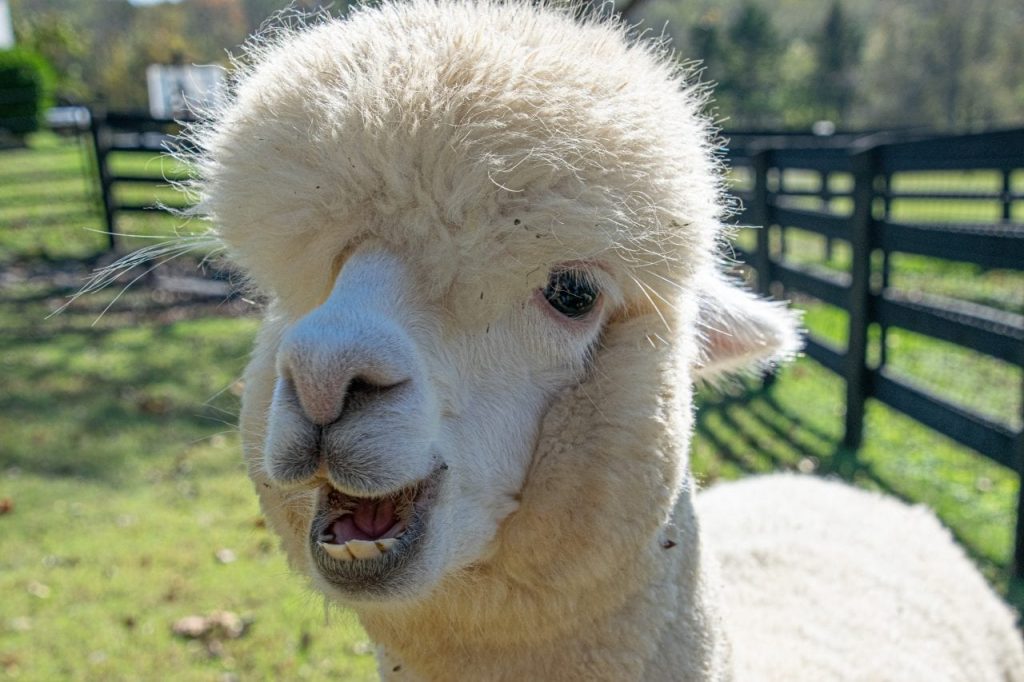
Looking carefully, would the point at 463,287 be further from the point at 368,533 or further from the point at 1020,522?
the point at 1020,522

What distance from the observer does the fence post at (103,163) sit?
1262cm

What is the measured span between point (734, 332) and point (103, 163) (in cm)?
1293

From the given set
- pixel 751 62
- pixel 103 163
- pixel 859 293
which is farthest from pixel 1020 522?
pixel 751 62

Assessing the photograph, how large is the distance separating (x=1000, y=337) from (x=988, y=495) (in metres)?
1.40

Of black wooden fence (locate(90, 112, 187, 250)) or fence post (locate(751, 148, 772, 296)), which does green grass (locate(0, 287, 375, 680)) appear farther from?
fence post (locate(751, 148, 772, 296))

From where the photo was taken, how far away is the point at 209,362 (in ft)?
27.2

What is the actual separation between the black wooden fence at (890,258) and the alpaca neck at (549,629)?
3070 mm

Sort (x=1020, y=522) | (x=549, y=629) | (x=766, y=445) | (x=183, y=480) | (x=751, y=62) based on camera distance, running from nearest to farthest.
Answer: (x=549, y=629), (x=1020, y=522), (x=183, y=480), (x=766, y=445), (x=751, y=62)

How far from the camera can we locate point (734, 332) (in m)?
1.86

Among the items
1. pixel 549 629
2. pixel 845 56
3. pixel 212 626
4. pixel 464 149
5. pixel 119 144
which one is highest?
pixel 845 56

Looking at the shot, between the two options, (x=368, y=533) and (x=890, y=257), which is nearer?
(x=368, y=533)

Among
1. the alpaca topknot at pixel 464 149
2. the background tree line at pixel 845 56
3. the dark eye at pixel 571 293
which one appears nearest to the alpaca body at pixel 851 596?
the dark eye at pixel 571 293

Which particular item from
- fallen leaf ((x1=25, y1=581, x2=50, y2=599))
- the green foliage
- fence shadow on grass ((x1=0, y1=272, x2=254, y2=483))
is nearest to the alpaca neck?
fence shadow on grass ((x1=0, y1=272, x2=254, y2=483))

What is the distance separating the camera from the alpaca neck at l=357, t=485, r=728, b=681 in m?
1.45
